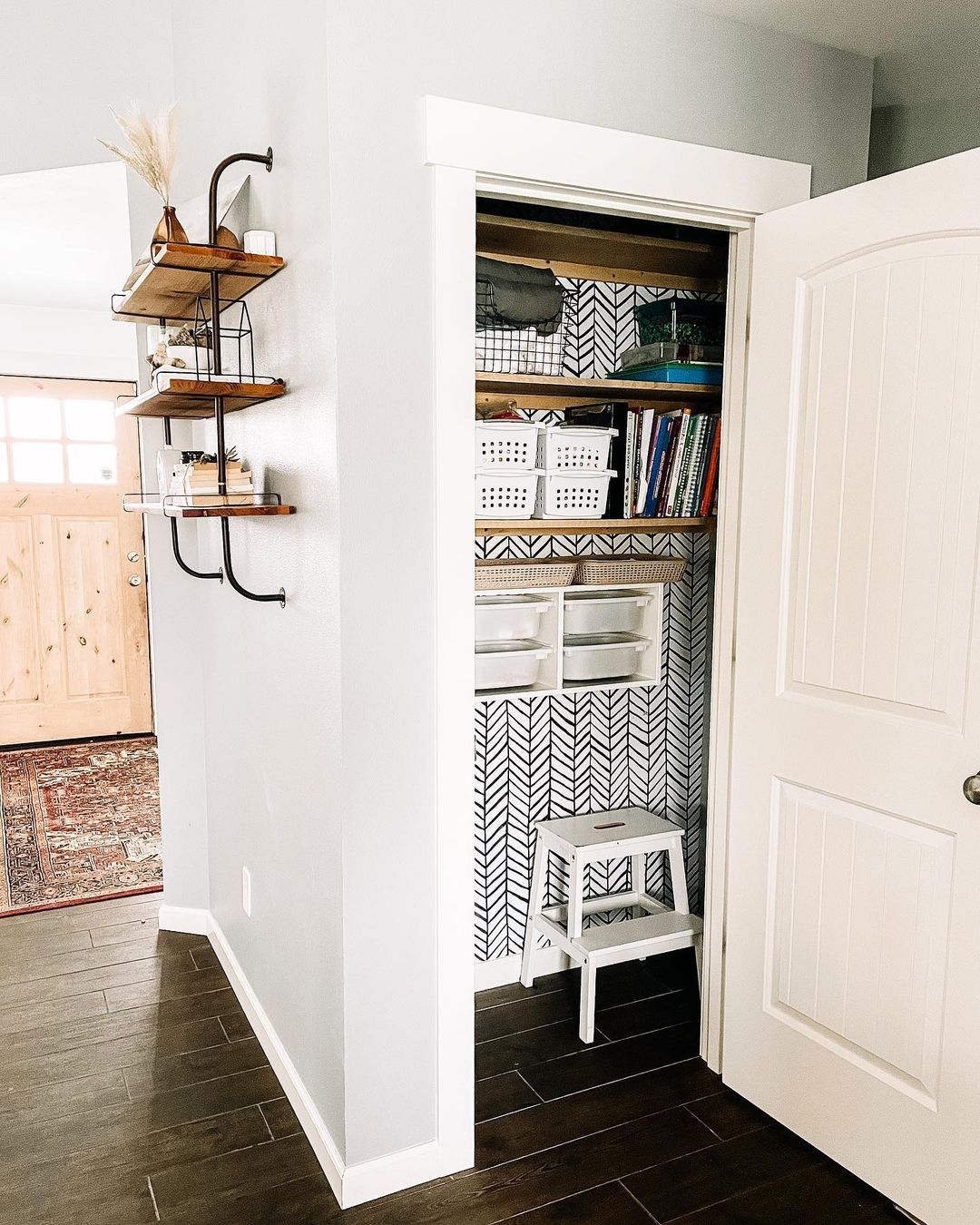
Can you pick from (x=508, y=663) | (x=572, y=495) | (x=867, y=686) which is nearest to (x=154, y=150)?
(x=572, y=495)

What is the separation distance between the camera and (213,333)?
1.99 metres

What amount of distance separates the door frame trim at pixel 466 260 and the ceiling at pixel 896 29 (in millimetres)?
275

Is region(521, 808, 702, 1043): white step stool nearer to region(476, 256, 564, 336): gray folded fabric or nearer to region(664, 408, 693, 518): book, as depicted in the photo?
region(664, 408, 693, 518): book

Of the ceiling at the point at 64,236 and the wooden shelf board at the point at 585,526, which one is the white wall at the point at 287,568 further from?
the ceiling at the point at 64,236

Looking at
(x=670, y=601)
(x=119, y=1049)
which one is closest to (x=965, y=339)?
(x=670, y=601)

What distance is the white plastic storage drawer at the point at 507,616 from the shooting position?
2564 millimetres

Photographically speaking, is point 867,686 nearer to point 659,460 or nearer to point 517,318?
point 659,460

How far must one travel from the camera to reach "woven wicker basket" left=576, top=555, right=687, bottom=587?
2627 mm

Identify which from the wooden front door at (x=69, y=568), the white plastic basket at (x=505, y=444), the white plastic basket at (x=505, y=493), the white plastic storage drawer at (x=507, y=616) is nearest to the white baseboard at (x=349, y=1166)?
the white plastic storage drawer at (x=507, y=616)

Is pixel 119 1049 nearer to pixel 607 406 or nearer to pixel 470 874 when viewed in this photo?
pixel 470 874

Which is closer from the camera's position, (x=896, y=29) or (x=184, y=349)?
(x=896, y=29)

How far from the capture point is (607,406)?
2.54m

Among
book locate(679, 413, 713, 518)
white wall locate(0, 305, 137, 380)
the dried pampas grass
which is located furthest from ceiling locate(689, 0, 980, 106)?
white wall locate(0, 305, 137, 380)

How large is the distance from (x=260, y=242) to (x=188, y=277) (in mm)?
168
